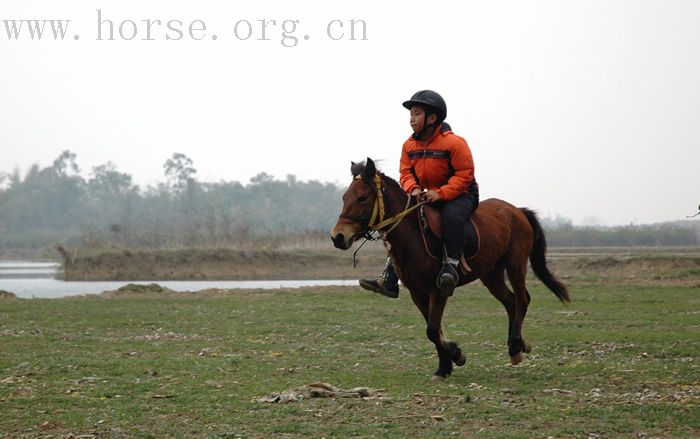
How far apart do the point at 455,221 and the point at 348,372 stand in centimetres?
216

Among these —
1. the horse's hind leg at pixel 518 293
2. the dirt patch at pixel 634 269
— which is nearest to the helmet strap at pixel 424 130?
the horse's hind leg at pixel 518 293

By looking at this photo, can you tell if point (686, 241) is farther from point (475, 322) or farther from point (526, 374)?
point (526, 374)

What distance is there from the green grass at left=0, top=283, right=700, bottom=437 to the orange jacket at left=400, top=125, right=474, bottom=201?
6.82 feet

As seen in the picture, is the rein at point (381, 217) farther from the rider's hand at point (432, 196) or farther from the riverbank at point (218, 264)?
the riverbank at point (218, 264)

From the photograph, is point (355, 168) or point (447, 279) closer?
point (447, 279)

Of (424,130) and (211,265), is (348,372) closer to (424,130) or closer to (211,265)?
(424,130)

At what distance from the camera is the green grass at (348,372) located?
7844mm

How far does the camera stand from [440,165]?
10703 millimetres

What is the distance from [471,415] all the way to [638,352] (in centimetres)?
484

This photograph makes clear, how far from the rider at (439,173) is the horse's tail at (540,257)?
1754mm

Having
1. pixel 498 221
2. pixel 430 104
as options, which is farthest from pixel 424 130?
pixel 498 221

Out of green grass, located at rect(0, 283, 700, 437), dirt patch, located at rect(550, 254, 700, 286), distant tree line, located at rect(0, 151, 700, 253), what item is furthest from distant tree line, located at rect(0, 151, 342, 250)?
green grass, located at rect(0, 283, 700, 437)

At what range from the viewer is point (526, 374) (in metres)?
10.5

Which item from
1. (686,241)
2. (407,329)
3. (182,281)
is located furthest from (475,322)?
(686,241)
